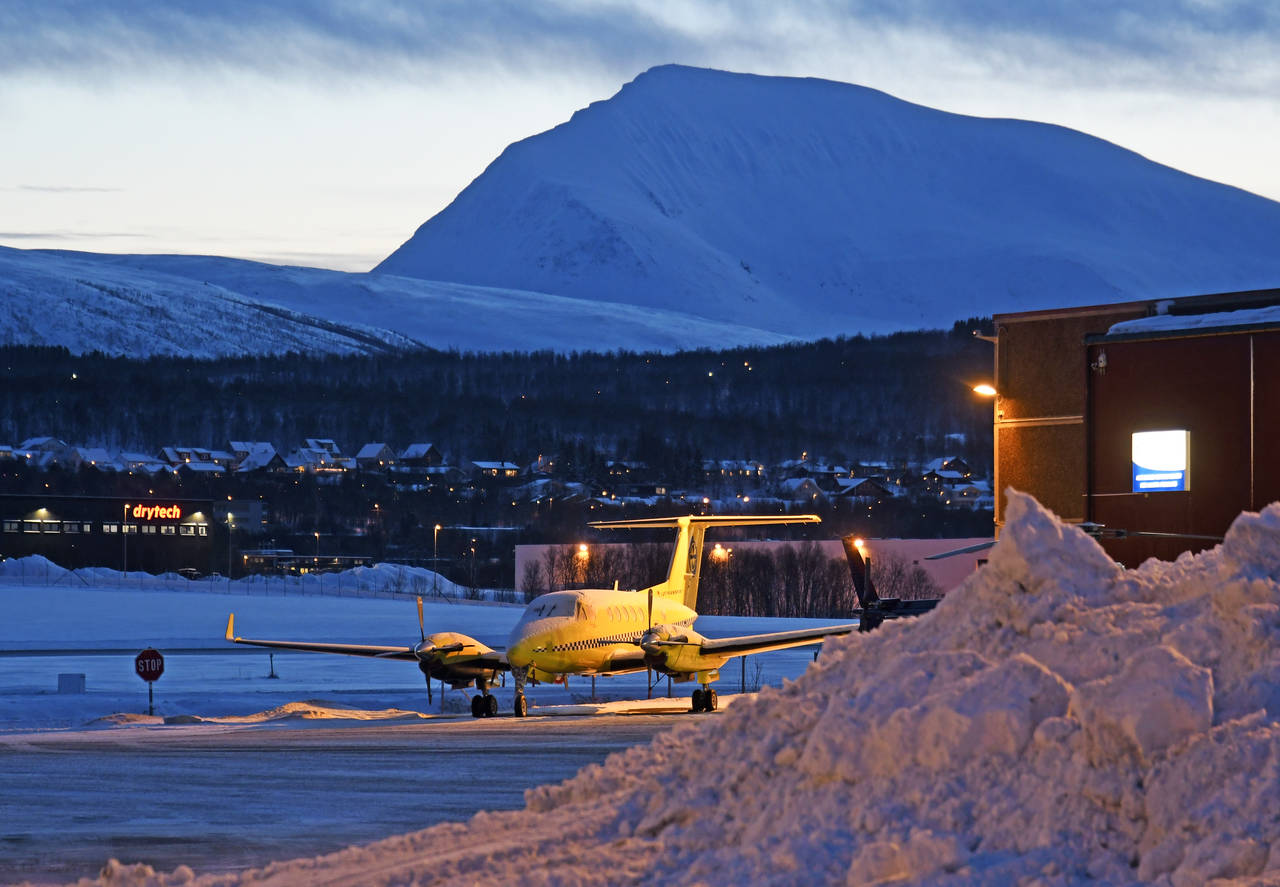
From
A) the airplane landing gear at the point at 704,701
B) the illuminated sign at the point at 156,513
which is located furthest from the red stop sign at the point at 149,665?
the illuminated sign at the point at 156,513

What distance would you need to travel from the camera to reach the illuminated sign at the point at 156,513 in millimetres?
141250

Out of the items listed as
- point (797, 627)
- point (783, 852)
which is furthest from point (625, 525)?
point (797, 627)

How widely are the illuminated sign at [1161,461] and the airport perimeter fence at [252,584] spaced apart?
7926 centimetres

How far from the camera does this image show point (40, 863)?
14.4 metres

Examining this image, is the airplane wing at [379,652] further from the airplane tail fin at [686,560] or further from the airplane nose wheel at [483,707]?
the airplane tail fin at [686,560]

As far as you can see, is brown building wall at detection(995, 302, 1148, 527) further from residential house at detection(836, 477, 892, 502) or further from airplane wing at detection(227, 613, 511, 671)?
residential house at detection(836, 477, 892, 502)

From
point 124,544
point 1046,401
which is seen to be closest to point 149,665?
point 1046,401

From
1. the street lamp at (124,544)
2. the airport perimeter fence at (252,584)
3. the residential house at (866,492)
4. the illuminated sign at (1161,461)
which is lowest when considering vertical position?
the airport perimeter fence at (252,584)

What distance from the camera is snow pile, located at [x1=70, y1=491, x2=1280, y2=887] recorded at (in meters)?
10.2

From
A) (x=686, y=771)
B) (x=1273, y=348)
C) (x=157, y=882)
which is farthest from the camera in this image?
(x=1273, y=348)

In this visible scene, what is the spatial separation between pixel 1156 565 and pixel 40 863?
10149 millimetres

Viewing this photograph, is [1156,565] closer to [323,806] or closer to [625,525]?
[323,806]

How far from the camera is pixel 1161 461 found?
37.1m

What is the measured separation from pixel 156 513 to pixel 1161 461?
4650 inches
